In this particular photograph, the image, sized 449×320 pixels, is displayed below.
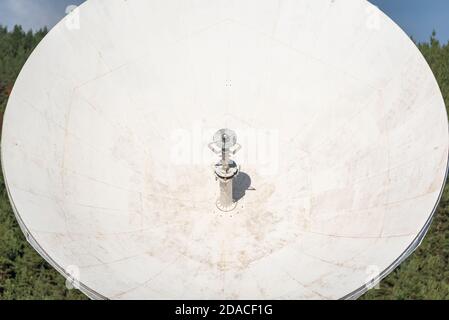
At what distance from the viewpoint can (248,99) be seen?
75.0 feet

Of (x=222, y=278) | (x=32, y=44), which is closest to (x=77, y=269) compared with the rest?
(x=222, y=278)

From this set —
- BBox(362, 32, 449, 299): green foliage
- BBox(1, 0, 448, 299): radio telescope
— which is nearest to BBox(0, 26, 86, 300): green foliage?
BBox(1, 0, 448, 299): radio telescope

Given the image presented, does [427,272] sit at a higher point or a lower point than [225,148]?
lower

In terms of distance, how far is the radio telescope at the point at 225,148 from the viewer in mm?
18031

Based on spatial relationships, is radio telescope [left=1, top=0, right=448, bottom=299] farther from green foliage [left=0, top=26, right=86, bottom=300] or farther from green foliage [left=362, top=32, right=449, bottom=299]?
green foliage [left=0, top=26, right=86, bottom=300]

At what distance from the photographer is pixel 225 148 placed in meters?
18.6

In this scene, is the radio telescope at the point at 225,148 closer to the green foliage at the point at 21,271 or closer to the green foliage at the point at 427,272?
the green foliage at the point at 427,272

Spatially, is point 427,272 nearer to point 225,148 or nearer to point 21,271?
point 225,148

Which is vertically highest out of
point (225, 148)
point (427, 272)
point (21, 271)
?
point (225, 148)

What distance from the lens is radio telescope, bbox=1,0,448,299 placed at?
1803 cm

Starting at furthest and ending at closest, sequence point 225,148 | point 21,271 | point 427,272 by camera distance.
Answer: point 21,271 < point 427,272 < point 225,148

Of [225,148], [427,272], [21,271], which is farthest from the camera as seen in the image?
[21,271]

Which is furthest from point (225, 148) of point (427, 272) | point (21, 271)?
point (21, 271)

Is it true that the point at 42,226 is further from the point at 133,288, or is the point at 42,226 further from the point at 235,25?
the point at 235,25
